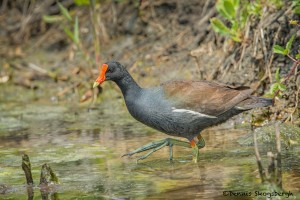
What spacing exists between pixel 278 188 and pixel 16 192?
190cm

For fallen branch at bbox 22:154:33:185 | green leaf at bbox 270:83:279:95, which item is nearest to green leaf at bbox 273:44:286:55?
green leaf at bbox 270:83:279:95

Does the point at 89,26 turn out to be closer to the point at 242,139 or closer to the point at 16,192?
the point at 242,139

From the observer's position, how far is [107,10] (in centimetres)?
1048

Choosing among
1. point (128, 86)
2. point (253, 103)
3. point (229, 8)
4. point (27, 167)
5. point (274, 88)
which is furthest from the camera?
point (229, 8)

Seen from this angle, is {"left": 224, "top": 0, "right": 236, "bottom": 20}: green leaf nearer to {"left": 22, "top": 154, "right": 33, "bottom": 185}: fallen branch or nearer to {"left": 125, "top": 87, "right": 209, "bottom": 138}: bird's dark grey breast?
{"left": 125, "top": 87, "right": 209, "bottom": 138}: bird's dark grey breast

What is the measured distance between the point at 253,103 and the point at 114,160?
4.06ft

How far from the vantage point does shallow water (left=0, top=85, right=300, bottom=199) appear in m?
5.05

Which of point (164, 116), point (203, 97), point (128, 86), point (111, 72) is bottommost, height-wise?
point (164, 116)

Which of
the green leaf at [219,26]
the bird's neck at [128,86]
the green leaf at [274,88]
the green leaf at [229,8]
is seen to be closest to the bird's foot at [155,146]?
the bird's neck at [128,86]

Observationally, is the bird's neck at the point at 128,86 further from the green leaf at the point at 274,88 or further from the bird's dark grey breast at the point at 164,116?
the green leaf at the point at 274,88

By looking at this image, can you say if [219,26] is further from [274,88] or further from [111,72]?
[111,72]

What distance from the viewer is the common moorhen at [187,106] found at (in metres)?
6.11

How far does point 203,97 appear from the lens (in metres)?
6.18

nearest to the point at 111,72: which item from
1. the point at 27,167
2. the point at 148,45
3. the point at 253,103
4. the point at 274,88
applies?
Answer: the point at 253,103
